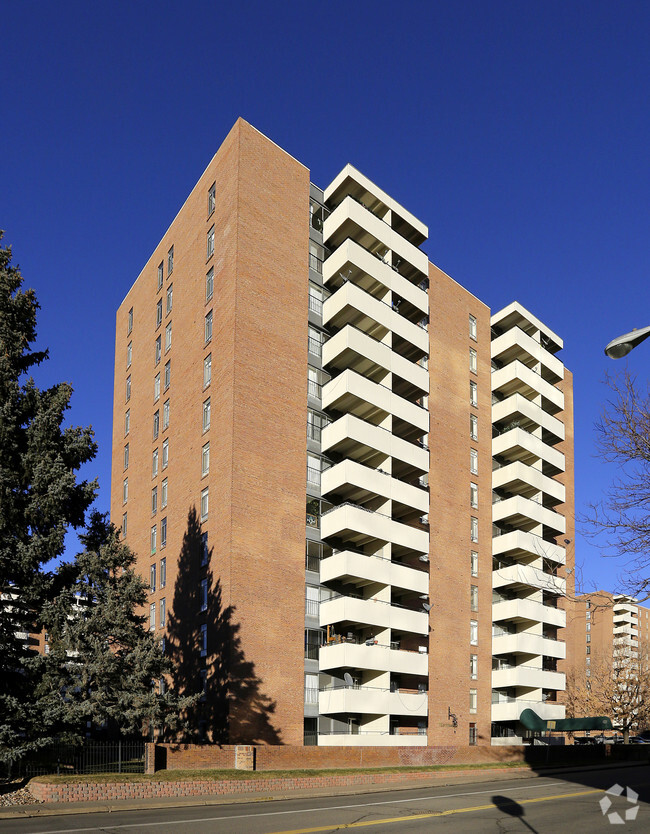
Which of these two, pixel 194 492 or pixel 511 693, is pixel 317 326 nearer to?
pixel 194 492

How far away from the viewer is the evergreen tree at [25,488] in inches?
1066

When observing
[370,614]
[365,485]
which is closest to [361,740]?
[370,614]

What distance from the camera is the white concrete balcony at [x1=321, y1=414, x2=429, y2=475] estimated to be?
43.9 meters

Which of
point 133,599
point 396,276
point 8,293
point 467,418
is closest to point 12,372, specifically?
point 8,293

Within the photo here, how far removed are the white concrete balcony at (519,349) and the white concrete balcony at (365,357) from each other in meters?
12.1

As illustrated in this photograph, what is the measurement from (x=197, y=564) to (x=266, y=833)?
25092 mm

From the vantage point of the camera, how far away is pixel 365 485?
4372 cm

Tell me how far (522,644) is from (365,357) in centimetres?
2255

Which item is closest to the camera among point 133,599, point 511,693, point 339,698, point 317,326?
point 133,599

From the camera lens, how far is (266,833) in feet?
57.4

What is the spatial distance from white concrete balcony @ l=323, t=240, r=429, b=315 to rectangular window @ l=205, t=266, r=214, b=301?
670cm

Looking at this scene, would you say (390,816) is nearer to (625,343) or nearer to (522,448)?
(625,343)

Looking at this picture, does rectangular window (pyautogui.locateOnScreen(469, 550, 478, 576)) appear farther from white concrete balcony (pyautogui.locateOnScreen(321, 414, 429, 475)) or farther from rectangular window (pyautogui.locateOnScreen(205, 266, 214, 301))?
rectangular window (pyautogui.locateOnScreen(205, 266, 214, 301))

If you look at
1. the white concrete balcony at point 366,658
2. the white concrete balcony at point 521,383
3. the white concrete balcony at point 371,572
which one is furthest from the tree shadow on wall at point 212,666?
the white concrete balcony at point 521,383
